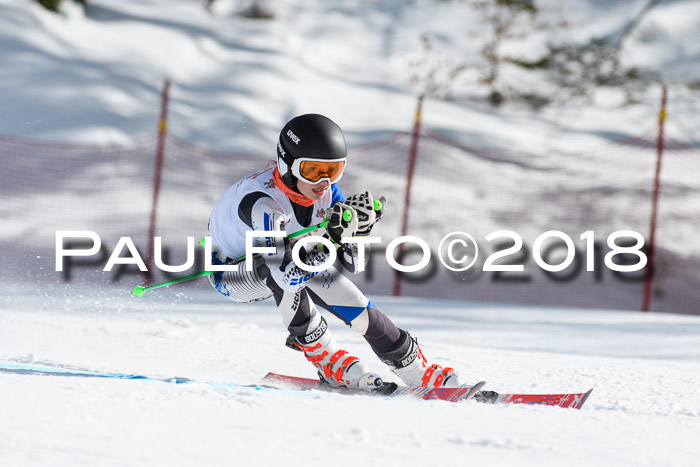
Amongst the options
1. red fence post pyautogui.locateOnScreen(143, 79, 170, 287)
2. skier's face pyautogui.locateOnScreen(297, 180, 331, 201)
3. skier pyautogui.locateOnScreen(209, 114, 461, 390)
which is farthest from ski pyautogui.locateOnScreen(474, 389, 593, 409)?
red fence post pyautogui.locateOnScreen(143, 79, 170, 287)

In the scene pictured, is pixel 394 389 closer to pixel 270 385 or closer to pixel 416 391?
pixel 416 391

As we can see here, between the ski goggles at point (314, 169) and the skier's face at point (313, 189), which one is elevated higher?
the ski goggles at point (314, 169)

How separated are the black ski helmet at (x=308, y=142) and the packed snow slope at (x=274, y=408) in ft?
3.17

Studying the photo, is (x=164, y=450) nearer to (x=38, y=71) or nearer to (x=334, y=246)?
(x=334, y=246)

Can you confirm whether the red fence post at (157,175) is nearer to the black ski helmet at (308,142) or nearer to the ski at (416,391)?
the ski at (416,391)

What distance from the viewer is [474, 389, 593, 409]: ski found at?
11.0 feet

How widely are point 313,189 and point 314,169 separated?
Result: 11cm

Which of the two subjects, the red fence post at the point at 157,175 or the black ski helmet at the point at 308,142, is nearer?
the black ski helmet at the point at 308,142

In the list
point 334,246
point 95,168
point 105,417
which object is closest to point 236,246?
point 334,246

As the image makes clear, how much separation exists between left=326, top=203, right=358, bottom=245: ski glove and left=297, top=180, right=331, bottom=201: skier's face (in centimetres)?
17

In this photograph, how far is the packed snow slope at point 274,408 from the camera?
2248mm

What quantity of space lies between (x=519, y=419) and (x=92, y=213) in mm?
8111

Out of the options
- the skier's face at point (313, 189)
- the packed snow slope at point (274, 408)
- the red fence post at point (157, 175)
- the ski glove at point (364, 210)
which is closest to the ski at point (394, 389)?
the packed snow slope at point (274, 408)

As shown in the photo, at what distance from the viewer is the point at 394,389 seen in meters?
3.49
